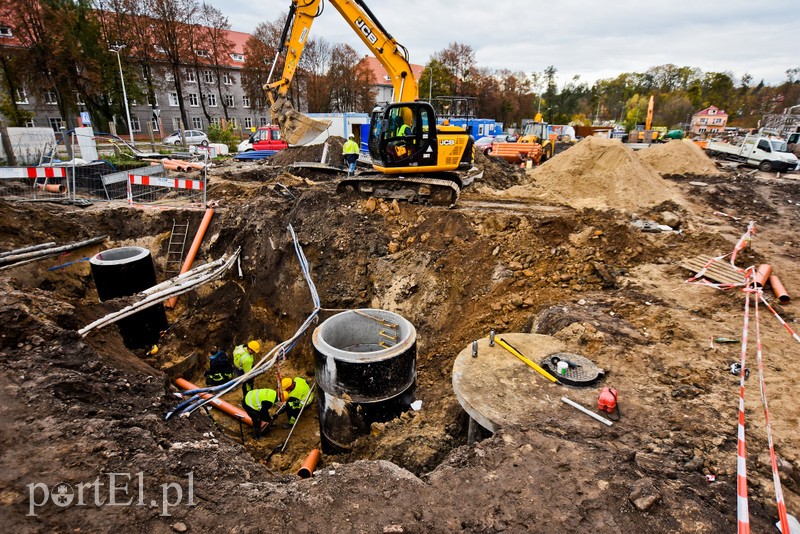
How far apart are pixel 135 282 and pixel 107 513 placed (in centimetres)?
604

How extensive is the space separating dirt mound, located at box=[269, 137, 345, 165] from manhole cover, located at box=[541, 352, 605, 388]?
48.7 ft

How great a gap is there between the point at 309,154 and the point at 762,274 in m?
15.9

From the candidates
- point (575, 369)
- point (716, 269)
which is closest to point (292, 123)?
point (575, 369)

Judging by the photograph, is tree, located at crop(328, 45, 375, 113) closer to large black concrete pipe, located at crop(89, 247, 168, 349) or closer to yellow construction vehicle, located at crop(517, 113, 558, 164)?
yellow construction vehicle, located at crop(517, 113, 558, 164)

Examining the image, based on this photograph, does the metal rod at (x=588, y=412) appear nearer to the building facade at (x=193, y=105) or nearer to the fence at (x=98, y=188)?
the fence at (x=98, y=188)

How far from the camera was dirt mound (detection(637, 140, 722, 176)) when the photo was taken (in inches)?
752

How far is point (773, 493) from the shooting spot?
3039 millimetres

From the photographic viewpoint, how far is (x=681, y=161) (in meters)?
19.5

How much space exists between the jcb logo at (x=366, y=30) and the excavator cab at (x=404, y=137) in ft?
6.02

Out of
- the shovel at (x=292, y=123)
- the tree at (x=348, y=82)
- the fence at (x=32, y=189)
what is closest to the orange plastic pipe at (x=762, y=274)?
the shovel at (x=292, y=123)

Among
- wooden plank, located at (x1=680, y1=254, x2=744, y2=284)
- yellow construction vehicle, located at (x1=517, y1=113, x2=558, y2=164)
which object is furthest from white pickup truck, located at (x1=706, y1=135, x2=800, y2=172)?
wooden plank, located at (x1=680, y1=254, x2=744, y2=284)

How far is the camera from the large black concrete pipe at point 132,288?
7250mm

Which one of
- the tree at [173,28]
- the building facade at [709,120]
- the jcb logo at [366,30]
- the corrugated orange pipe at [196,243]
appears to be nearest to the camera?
the corrugated orange pipe at [196,243]

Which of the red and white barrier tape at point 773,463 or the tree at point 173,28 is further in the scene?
the tree at point 173,28
